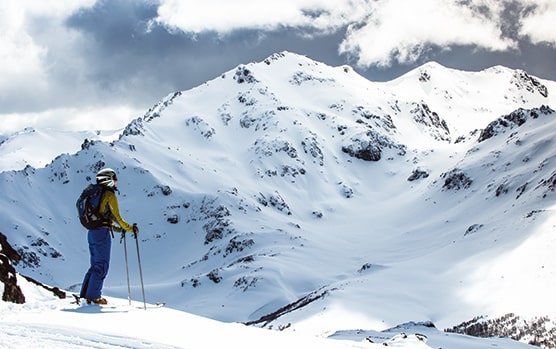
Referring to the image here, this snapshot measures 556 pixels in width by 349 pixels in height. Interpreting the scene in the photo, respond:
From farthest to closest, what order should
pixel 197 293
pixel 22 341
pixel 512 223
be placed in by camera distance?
1. pixel 197 293
2. pixel 512 223
3. pixel 22 341

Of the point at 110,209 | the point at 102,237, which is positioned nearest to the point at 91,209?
the point at 110,209

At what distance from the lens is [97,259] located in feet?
38.1

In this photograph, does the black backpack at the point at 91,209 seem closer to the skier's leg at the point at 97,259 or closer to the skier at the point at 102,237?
the skier at the point at 102,237

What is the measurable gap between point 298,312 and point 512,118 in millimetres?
149908

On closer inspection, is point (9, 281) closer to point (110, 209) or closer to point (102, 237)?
point (102, 237)

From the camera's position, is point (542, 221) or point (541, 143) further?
point (541, 143)

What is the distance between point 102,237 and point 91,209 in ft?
2.09

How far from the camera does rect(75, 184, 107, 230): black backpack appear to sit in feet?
37.3

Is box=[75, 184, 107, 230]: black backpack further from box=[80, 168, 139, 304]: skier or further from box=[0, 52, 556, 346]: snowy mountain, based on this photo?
box=[0, 52, 556, 346]: snowy mountain

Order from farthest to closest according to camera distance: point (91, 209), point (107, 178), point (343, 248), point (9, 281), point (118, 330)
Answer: point (343, 248)
point (9, 281)
point (107, 178)
point (91, 209)
point (118, 330)

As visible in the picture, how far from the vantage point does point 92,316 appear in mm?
10016

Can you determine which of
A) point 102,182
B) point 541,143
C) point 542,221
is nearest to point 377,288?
point 542,221

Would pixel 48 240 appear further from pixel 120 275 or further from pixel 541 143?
pixel 541 143

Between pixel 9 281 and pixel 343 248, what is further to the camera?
pixel 343 248
